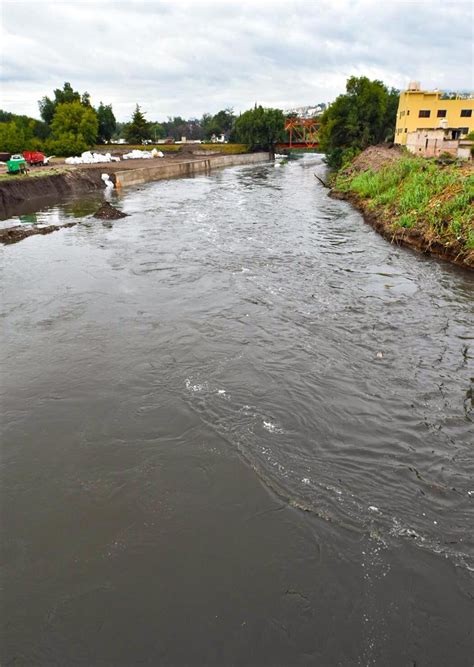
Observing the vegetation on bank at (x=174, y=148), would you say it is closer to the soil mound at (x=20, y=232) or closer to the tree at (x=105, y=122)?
the tree at (x=105, y=122)

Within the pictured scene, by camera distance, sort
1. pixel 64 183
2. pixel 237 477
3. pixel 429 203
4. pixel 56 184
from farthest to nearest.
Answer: pixel 64 183, pixel 56 184, pixel 429 203, pixel 237 477

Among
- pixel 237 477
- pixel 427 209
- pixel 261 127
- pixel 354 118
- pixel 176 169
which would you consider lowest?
pixel 237 477

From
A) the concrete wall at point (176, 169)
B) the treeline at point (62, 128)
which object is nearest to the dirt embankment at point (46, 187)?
the concrete wall at point (176, 169)

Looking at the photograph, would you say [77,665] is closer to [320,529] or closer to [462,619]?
[320,529]

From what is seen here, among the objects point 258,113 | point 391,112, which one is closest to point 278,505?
point 391,112

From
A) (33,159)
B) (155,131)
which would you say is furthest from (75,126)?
(155,131)

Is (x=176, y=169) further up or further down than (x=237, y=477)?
further up

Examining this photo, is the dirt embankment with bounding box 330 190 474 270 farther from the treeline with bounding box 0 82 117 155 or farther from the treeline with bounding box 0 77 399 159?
the treeline with bounding box 0 82 117 155

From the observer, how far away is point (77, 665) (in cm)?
365

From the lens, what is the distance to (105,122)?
7969cm

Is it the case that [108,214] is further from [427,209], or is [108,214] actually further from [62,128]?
[62,128]

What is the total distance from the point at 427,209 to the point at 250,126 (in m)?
74.9

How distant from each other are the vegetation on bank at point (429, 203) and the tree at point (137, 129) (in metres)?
69.1

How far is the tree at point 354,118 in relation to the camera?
51.9 m
